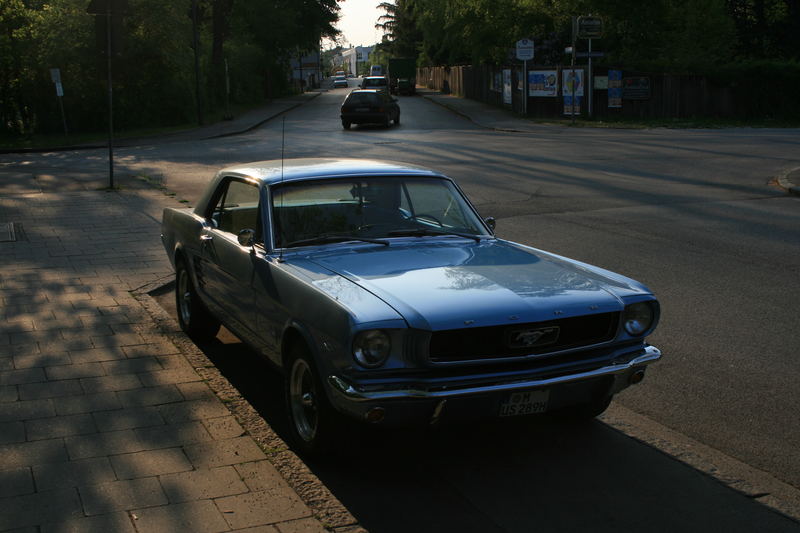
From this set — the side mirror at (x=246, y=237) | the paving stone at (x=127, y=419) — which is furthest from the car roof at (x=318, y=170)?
the paving stone at (x=127, y=419)

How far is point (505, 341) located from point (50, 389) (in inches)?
113

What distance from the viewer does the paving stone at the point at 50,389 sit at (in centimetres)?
543

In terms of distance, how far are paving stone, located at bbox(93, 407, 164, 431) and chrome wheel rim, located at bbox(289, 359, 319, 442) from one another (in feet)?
2.45

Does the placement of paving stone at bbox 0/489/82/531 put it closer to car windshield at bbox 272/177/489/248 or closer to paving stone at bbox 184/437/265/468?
paving stone at bbox 184/437/265/468

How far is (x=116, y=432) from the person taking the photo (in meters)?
4.80

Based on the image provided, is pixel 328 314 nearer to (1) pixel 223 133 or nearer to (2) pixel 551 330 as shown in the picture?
(2) pixel 551 330

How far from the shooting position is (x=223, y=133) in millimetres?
34031

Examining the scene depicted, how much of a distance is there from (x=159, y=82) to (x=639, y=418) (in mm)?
35900

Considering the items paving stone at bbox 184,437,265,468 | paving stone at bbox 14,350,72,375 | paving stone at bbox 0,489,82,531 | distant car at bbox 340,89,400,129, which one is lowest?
paving stone at bbox 184,437,265,468

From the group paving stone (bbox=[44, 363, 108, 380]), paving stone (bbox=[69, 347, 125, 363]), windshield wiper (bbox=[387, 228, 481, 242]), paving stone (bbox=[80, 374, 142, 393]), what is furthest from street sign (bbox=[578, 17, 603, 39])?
paving stone (bbox=[80, 374, 142, 393])

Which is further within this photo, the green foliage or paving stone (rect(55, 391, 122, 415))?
the green foliage

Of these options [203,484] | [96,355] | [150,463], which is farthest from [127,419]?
[96,355]

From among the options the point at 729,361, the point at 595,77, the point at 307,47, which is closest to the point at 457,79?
the point at 307,47

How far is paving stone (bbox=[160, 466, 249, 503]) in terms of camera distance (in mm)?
4016
